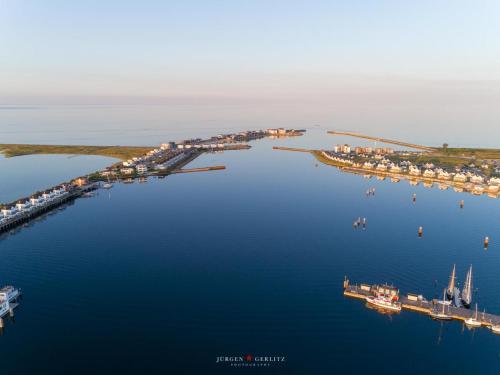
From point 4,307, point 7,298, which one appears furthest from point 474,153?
point 4,307

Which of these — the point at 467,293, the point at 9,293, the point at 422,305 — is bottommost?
the point at 422,305

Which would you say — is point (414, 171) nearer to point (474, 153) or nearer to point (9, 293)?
point (474, 153)

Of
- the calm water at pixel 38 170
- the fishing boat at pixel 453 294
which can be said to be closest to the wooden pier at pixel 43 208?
the calm water at pixel 38 170

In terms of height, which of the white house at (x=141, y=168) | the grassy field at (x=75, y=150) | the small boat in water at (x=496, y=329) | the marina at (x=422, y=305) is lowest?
the small boat in water at (x=496, y=329)

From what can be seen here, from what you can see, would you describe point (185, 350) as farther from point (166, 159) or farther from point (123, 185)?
point (166, 159)

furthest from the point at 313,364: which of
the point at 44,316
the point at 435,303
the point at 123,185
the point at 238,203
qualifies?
the point at 123,185

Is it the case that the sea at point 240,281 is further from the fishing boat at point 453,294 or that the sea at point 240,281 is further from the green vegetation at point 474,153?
the green vegetation at point 474,153
